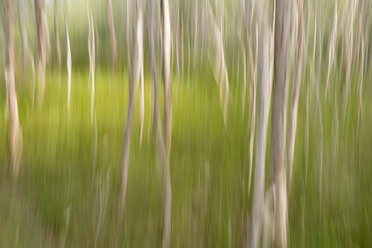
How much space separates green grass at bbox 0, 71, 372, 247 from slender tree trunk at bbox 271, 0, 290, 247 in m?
0.18

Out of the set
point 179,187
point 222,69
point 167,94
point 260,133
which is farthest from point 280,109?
point 222,69

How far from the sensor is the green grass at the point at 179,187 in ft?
3.47

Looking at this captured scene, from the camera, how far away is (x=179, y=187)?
4.12 ft

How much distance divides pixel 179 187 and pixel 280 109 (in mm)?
553

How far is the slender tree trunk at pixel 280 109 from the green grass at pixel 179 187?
181mm

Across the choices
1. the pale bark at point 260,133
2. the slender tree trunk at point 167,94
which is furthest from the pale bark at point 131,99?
the pale bark at point 260,133

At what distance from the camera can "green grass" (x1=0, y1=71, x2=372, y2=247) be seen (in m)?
1.06

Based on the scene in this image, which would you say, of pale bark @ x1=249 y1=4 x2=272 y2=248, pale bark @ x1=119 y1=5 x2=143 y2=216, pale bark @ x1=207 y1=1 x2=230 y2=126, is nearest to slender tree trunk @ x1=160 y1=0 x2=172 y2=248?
pale bark @ x1=119 y1=5 x2=143 y2=216

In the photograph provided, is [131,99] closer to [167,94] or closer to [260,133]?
[167,94]

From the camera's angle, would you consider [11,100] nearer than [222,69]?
Yes

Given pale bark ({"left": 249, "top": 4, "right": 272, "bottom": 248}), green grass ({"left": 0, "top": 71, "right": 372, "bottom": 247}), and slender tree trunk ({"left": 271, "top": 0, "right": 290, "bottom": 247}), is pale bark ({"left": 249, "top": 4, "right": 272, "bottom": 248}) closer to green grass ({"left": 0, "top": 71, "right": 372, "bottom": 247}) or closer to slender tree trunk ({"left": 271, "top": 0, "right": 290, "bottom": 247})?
slender tree trunk ({"left": 271, "top": 0, "right": 290, "bottom": 247})

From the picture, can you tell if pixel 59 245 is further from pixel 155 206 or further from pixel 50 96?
pixel 50 96

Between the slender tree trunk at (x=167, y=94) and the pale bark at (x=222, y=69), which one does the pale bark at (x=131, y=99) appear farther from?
the pale bark at (x=222, y=69)

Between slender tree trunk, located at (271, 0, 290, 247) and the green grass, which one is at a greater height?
slender tree trunk, located at (271, 0, 290, 247)
